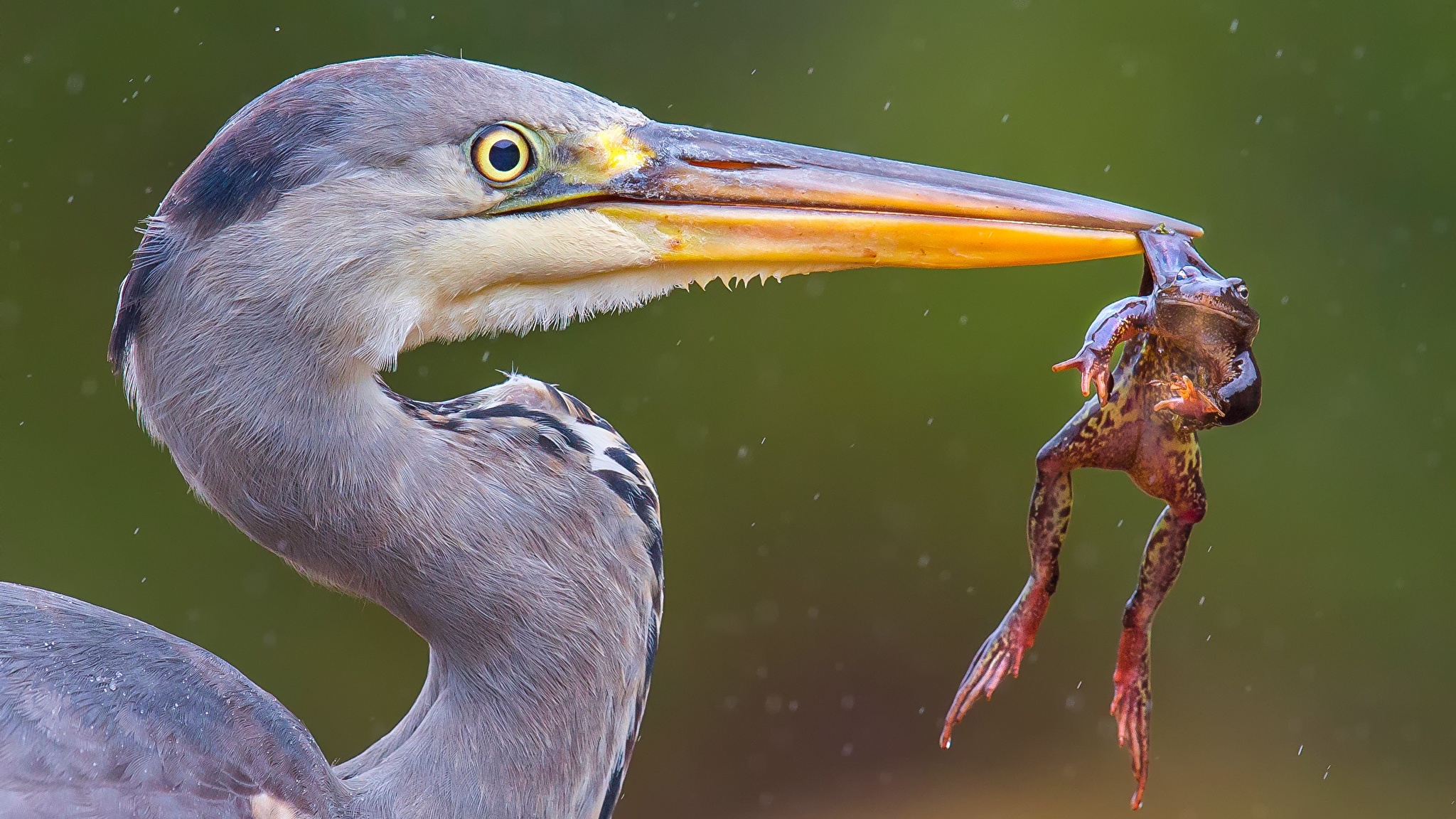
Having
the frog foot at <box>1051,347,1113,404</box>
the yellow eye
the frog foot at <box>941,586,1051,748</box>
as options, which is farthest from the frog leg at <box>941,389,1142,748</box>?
the yellow eye

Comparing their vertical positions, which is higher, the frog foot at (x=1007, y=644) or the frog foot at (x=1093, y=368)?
the frog foot at (x=1093, y=368)

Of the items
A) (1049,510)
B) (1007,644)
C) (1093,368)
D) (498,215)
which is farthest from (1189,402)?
(498,215)

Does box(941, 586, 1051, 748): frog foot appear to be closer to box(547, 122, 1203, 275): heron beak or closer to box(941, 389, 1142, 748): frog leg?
box(941, 389, 1142, 748): frog leg

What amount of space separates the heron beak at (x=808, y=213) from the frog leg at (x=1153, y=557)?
23 centimetres

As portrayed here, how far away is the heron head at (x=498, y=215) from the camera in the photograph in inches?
52.6

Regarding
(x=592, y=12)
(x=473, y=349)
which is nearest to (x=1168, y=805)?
(x=473, y=349)

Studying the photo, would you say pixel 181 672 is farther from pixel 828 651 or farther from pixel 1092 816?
pixel 1092 816

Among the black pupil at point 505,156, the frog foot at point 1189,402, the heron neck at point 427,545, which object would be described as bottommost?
the heron neck at point 427,545

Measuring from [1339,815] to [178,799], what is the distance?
3797 mm

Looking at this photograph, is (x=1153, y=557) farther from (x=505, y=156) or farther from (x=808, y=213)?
(x=505, y=156)

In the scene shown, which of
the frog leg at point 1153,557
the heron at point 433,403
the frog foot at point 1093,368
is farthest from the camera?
the frog leg at point 1153,557

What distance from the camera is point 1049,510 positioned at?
1497 mm

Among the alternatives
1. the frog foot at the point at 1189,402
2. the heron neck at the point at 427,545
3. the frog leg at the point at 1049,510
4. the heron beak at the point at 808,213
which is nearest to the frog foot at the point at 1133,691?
the frog leg at the point at 1049,510

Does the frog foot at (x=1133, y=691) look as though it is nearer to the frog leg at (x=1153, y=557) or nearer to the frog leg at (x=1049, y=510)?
the frog leg at (x=1153, y=557)
